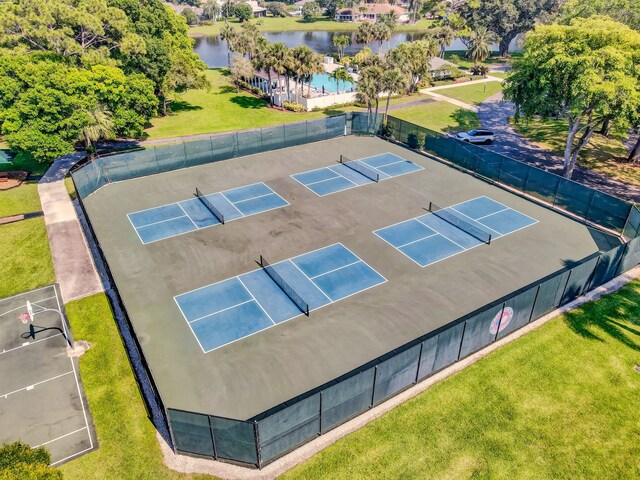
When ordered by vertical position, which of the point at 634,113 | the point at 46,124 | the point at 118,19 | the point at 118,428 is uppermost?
the point at 118,19

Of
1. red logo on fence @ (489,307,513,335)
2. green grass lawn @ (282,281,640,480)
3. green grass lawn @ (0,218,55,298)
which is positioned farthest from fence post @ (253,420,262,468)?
green grass lawn @ (0,218,55,298)

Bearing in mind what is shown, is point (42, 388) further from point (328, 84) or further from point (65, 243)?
point (328, 84)

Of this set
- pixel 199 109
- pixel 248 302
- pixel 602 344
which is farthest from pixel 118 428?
pixel 199 109

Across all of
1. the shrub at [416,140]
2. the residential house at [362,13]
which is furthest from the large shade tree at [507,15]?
the residential house at [362,13]

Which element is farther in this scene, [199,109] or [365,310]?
[199,109]

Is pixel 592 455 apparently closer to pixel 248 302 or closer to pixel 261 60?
pixel 248 302

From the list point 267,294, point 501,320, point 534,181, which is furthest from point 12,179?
point 534,181
